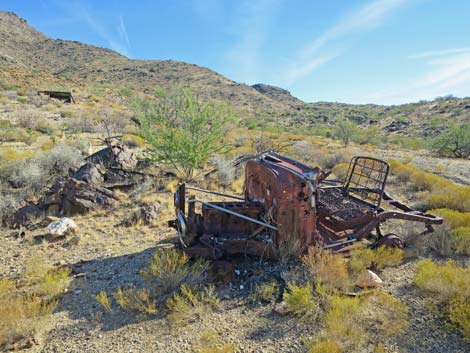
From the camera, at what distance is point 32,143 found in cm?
1429

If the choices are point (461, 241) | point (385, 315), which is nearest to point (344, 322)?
point (385, 315)

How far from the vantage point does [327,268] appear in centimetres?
445

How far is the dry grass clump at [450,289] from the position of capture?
3652 millimetres

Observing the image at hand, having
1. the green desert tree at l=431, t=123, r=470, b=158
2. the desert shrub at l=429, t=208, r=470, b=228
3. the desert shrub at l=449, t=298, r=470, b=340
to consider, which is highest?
the green desert tree at l=431, t=123, r=470, b=158

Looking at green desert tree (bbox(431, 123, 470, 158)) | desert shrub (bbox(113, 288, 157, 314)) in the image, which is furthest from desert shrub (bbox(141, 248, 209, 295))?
green desert tree (bbox(431, 123, 470, 158))

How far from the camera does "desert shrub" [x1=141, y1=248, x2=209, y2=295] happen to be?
454 centimetres

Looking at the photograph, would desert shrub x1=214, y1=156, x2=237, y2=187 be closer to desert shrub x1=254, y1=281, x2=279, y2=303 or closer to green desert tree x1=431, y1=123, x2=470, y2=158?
desert shrub x1=254, y1=281, x2=279, y2=303

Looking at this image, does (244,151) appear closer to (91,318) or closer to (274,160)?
(274,160)

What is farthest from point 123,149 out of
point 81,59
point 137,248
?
point 81,59

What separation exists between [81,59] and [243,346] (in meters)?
80.6

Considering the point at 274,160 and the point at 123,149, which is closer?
the point at 274,160

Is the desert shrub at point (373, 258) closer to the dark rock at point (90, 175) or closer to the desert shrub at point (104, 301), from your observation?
the desert shrub at point (104, 301)

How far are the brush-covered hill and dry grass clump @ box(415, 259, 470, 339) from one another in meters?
33.3

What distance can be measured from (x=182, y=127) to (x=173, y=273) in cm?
651
